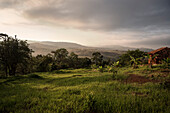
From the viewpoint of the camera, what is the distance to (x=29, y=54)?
76.2 ft

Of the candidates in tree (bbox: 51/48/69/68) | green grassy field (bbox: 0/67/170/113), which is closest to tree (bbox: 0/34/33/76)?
green grassy field (bbox: 0/67/170/113)

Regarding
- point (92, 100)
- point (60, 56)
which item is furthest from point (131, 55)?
point (92, 100)

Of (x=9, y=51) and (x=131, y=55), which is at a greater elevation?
(x=9, y=51)

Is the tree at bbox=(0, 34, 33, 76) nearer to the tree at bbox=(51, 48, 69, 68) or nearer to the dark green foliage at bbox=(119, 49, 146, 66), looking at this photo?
the tree at bbox=(51, 48, 69, 68)

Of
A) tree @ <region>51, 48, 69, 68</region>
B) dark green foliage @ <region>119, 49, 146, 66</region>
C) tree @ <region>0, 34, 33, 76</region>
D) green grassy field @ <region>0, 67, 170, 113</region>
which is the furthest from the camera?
tree @ <region>51, 48, 69, 68</region>

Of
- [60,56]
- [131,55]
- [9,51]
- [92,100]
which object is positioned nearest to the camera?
[92,100]

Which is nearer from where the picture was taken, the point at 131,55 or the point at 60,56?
the point at 131,55

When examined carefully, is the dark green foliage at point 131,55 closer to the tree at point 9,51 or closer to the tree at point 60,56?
the tree at point 60,56

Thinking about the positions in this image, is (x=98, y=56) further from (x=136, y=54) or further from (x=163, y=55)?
(x=163, y=55)

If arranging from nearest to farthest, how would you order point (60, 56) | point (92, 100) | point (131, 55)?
point (92, 100) < point (131, 55) < point (60, 56)

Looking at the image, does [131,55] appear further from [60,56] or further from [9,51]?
[9,51]

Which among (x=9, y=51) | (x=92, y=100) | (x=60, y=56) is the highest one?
(x=9, y=51)

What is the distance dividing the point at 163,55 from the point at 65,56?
43195 millimetres

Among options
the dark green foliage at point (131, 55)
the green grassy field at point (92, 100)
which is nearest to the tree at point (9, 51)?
the green grassy field at point (92, 100)
